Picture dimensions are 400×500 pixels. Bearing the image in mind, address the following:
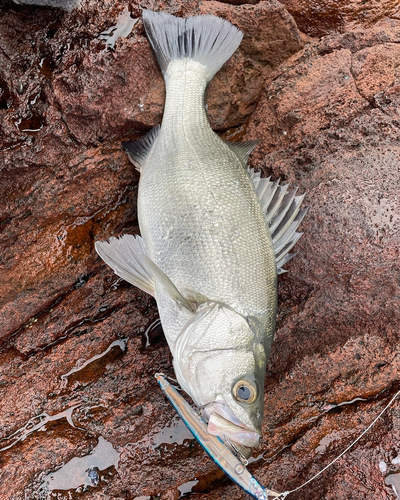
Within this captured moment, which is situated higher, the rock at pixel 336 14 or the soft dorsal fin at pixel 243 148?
the rock at pixel 336 14

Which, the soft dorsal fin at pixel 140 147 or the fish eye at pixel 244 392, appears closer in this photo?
the fish eye at pixel 244 392

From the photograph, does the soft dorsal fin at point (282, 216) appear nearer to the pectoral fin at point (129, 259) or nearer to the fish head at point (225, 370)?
the fish head at point (225, 370)

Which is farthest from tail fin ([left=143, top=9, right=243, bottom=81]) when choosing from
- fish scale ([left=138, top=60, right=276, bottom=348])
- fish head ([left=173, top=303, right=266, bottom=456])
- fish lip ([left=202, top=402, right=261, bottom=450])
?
fish lip ([left=202, top=402, right=261, bottom=450])

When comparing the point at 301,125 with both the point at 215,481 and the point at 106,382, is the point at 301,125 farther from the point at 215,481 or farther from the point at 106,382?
the point at 215,481

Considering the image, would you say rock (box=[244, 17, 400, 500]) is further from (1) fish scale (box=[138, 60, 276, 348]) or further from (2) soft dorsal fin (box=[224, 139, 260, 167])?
(1) fish scale (box=[138, 60, 276, 348])

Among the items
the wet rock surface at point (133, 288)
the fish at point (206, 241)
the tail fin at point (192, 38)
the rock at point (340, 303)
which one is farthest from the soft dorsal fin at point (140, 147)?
the rock at point (340, 303)
